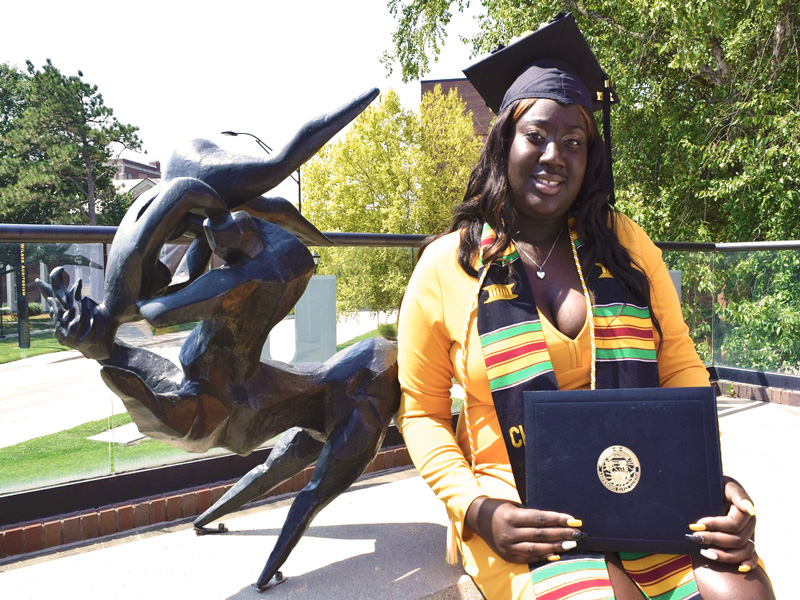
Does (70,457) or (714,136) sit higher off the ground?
(714,136)

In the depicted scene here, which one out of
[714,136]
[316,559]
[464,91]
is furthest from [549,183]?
[464,91]

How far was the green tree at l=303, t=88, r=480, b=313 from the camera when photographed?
27203 mm

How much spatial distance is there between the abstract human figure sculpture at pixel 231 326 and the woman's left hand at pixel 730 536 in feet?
3.96

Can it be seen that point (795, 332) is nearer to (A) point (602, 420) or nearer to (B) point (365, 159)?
(A) point (602, 420)

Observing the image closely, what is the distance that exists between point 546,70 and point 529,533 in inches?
54.9

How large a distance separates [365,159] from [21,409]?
81.0ft

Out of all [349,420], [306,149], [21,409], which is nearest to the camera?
[306,149]

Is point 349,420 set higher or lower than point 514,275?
lower

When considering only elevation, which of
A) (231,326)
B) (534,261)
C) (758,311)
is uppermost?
(534,261)

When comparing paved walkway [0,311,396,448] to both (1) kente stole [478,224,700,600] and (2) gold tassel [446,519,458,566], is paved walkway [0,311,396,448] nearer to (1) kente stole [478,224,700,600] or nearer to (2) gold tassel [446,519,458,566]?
(2) gold tassel [446,519,458,566]

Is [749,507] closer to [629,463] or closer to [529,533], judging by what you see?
[629,463]

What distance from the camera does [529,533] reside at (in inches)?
70.1

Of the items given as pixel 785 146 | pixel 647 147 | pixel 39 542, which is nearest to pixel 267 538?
pixel 39 542

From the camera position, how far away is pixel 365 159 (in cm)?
2753
